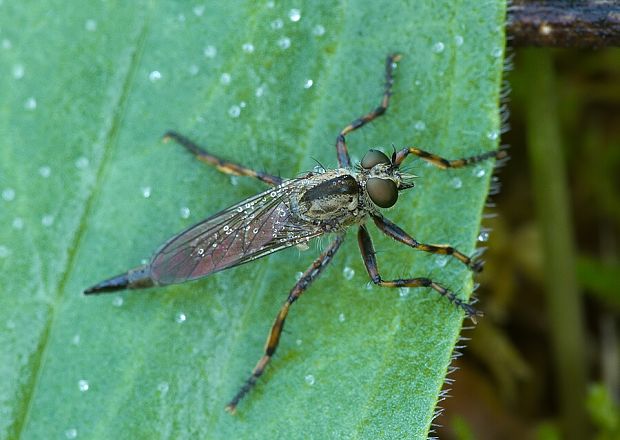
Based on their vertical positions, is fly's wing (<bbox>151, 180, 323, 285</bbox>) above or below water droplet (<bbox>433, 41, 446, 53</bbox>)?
below

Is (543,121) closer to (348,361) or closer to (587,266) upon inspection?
(587,266)

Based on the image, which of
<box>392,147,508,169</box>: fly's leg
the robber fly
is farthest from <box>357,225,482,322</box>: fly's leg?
<box>392,147,508,169</box>: fly's leg

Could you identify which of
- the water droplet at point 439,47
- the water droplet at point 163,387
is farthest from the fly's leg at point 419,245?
the water droplet at point 163,387

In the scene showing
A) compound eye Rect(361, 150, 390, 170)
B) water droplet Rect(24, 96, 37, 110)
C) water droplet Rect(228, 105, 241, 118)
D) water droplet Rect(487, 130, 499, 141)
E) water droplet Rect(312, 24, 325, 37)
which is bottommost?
compound eye Rect(361, 150, 390, 170)

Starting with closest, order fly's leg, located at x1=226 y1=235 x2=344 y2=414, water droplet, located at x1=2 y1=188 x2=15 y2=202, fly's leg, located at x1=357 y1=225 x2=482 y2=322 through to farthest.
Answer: fly's leg, located at x1=357 y1=225 x2=482 y2=322, fly's leg, located at x1=226 y1=235 x2=344 y2=414, water droplet, located at x1=2 y1=188 x2=15 y2=202

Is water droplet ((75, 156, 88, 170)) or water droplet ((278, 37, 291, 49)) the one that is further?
water droplet ((75, 156, 88, 170))

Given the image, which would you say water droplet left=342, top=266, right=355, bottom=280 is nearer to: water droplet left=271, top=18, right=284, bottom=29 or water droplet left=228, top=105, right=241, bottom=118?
water droplet left=228, top=105, right=241, bottom=118

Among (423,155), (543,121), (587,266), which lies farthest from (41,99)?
(587,266)

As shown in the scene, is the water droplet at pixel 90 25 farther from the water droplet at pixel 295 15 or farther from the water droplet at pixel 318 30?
the water droplet at pixel 318 30

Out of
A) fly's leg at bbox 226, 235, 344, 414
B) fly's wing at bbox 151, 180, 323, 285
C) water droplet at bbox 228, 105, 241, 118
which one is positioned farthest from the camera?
water droplet at bbox 228, 105, 241, 118
